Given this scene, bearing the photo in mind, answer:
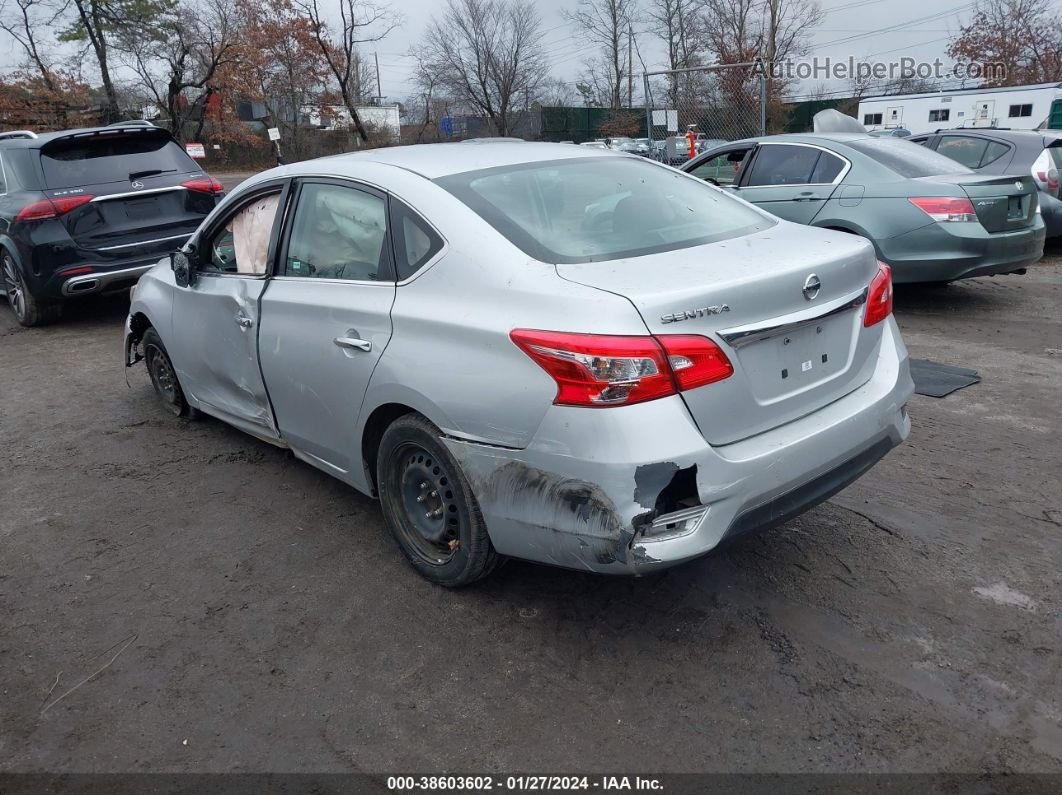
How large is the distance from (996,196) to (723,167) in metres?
2.63

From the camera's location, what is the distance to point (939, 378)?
5.59 meters

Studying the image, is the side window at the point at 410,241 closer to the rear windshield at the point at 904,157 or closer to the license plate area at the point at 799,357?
the license plate area at the point at 799,357

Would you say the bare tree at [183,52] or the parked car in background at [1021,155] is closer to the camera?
the parked car in background at [1021,155]

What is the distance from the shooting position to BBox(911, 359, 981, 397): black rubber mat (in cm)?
534

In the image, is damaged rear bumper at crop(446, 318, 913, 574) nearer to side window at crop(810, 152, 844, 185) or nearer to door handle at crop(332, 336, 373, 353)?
door handle at crop(332, 336, 373, 353)

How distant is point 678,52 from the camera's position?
1881 inches

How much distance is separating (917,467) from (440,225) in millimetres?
2704

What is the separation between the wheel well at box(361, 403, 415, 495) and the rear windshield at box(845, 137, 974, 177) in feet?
18.4

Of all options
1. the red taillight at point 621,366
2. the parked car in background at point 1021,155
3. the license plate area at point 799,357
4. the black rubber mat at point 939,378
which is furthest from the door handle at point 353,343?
the parked car in background at point 1021,155

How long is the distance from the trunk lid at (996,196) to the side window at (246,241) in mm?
5288

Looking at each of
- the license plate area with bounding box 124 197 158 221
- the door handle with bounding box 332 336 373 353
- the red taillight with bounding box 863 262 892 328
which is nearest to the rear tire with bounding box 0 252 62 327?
the license plate area with bounding box 124 197 158 221

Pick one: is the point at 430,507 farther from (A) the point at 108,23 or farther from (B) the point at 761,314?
(A) the point at 108,23

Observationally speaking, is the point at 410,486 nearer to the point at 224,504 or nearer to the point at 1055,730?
the point at 224,504

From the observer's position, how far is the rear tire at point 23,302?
8109 millimetres
